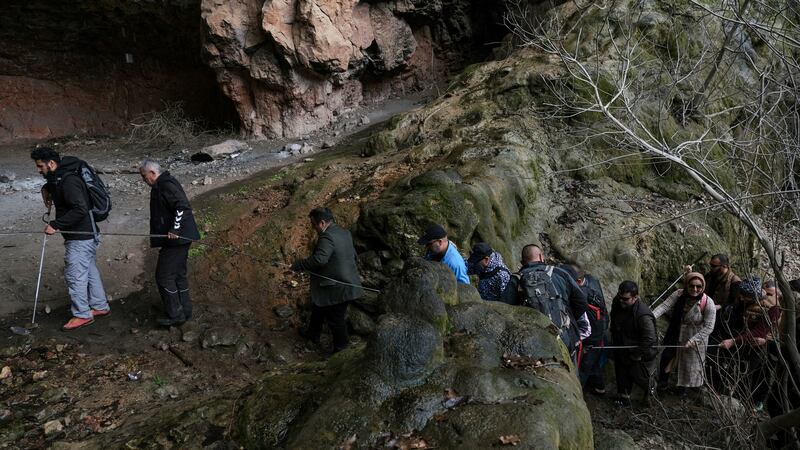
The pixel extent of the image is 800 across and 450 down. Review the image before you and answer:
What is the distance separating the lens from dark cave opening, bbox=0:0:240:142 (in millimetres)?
12469

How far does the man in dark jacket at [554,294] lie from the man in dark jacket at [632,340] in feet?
2.71

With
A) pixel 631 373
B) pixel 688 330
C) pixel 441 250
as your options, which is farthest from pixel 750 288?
pixel 441 250

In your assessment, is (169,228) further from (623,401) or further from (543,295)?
(623,401)

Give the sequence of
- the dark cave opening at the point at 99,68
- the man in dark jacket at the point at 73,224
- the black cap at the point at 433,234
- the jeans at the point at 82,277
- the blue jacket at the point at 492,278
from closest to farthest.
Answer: the black cap at the point at 433,234 → the blue jacket at the point at 492,278 → the man in dark jacket at the point at 73,224 → the jeans at the point at 82,277 → the dark cave opening at the point at 99,68

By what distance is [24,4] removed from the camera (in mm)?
12016

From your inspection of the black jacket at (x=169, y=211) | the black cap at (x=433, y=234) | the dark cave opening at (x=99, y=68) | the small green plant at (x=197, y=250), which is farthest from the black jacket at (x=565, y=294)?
the dark cave opening at (x=99, y=68)

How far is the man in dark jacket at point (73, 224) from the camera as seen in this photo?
519 centimetres

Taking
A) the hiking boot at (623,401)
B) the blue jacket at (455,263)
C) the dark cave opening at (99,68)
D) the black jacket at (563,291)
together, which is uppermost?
the dark cave opening at (99,68)

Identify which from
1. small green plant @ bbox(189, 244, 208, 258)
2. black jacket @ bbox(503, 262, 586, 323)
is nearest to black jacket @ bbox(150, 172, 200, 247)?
small green plant @ bbox(189, 244, 208, 258)

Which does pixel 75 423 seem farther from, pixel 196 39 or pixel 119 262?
pixel 196 39

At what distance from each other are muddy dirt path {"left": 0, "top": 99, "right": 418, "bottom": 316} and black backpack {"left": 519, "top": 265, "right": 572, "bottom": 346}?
4615mm

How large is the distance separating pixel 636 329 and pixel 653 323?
169 mm

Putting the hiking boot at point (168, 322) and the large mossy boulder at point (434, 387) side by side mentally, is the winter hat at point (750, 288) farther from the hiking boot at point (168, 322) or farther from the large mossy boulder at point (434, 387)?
the hiking boot at point (168, 322)

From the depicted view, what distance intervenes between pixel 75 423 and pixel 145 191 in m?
5.80
